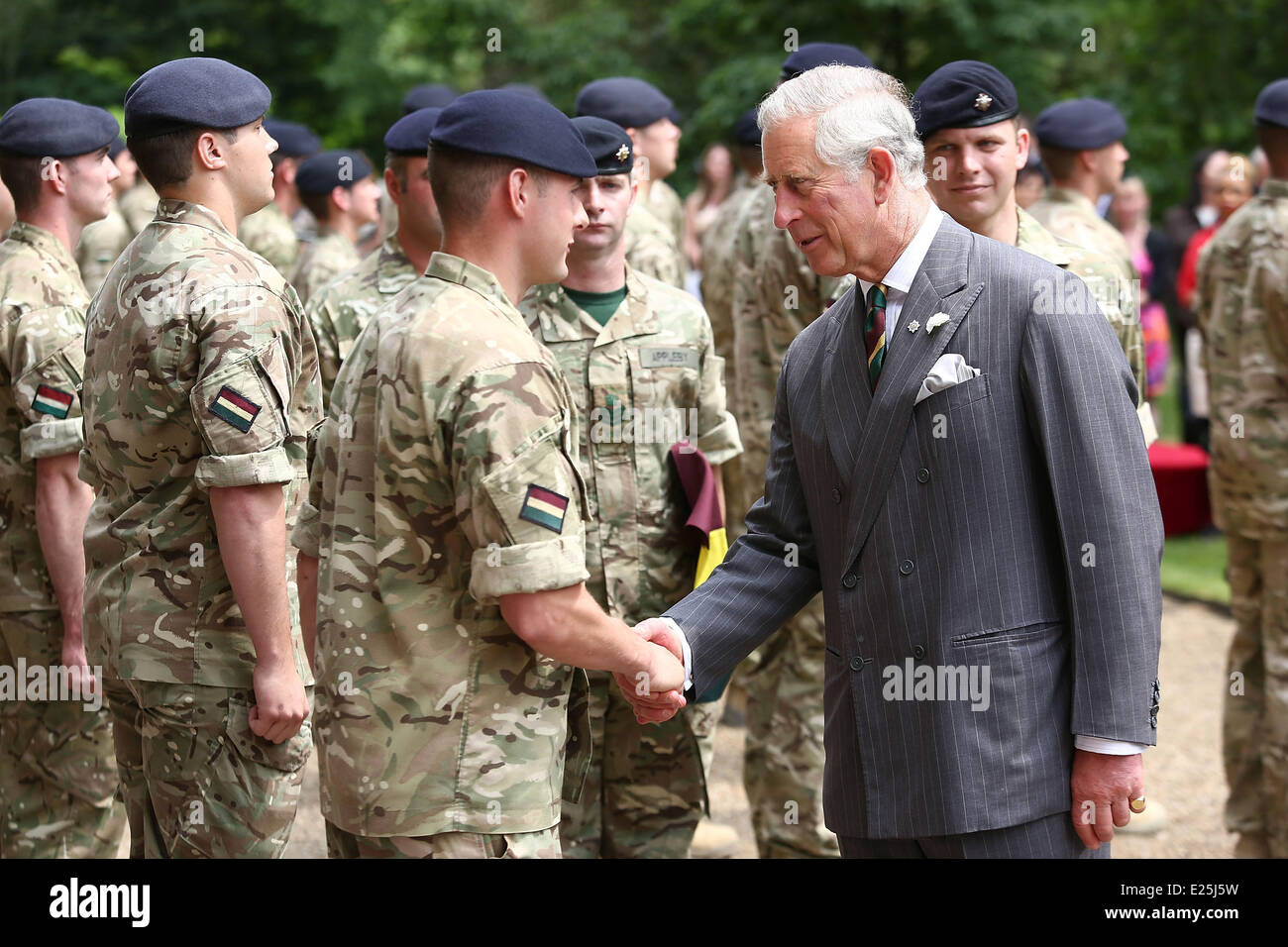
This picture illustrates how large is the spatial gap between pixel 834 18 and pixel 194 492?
744 inches

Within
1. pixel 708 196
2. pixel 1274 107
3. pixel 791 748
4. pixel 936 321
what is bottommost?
pixel 791 748

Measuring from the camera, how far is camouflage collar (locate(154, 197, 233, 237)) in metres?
3.76

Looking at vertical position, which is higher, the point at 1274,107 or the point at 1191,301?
the point at 1274,107

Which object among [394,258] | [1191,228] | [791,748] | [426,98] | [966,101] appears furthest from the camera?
[1191,228]

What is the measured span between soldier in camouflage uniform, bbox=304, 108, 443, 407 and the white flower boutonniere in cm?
256

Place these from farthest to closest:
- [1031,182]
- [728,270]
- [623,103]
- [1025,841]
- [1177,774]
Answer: [1031,182], [728,270], [1177,774], [623,103], [1025,841]

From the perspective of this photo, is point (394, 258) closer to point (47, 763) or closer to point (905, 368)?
point (47, 763)

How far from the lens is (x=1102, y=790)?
118 inches

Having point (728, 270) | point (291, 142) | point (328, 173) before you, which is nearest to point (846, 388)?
point (328, 173)

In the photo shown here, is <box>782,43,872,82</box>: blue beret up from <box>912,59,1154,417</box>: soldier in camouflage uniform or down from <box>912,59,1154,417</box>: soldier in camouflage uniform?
up

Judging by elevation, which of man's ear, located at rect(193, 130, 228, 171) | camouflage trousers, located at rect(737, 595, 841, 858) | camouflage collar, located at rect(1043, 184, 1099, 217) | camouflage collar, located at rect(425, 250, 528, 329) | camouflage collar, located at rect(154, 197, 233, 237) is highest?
man's ear, located at rect(193, 130, 228, 171)

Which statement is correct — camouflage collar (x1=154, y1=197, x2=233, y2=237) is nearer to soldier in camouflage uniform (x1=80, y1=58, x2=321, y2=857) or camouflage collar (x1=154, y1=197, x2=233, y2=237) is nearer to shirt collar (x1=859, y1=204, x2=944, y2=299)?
soldier in camouflage uniform (x1=80, y1=58, x2=321, y2=857)

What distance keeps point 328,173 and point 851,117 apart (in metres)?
5.12

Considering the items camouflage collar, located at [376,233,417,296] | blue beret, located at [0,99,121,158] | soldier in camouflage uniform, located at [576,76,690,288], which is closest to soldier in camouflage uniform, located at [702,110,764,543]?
soldier in camouflage uniform, located at [576,76,690,288]
